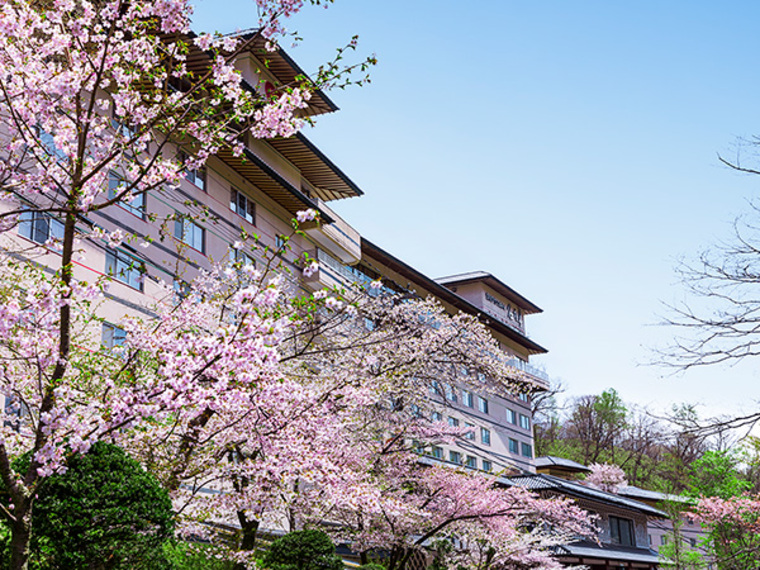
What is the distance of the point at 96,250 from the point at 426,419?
12.0 metres

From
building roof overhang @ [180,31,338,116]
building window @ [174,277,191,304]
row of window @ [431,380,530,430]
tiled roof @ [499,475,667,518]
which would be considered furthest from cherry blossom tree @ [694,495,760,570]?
building window @ [174,277,191,304]

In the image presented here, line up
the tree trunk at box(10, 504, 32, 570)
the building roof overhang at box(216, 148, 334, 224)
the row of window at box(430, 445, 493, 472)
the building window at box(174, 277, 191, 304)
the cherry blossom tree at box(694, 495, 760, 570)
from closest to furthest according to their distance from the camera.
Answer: the tree trunk at box(10, 504, 32, 570), the building window at box(174, 277, 191, 304), the building roof overhang at box(216, 148, 334, 224), the cherry blossom tree at box(694, 495, 760, 570), the row of window at box(430, 445, 493, 472)

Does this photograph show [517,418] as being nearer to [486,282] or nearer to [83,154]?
[486,282]

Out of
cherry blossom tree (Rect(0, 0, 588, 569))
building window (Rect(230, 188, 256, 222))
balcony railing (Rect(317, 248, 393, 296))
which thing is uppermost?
building window (Rect(230, 188, 256, 222))

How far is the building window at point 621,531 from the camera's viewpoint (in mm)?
41219

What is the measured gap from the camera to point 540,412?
65.5 m

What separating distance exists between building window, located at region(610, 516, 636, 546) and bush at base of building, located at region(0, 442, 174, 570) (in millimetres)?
38384

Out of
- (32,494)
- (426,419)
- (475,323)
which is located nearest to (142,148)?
(32,494)

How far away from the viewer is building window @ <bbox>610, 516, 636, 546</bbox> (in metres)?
41.2

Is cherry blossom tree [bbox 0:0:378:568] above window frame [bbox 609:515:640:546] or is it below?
above

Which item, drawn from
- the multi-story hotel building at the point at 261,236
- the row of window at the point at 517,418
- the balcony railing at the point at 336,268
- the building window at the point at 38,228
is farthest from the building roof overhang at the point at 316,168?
the row of window at the point at 517,418

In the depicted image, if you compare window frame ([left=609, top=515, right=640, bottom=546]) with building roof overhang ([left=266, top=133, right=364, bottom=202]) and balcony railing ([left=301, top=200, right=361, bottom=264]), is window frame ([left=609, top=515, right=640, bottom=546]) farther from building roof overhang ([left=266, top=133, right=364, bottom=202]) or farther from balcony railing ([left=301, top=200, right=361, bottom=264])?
building roof overhang ([left=266, top=133, right=364, bottom=202])

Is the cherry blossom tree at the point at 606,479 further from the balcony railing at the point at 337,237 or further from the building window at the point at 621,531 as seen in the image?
the balcony railing at the point at 337,237

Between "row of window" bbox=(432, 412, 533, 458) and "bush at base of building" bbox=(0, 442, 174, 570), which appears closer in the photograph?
"bush at base of building" bbox=(0, 442, 174, 570)
